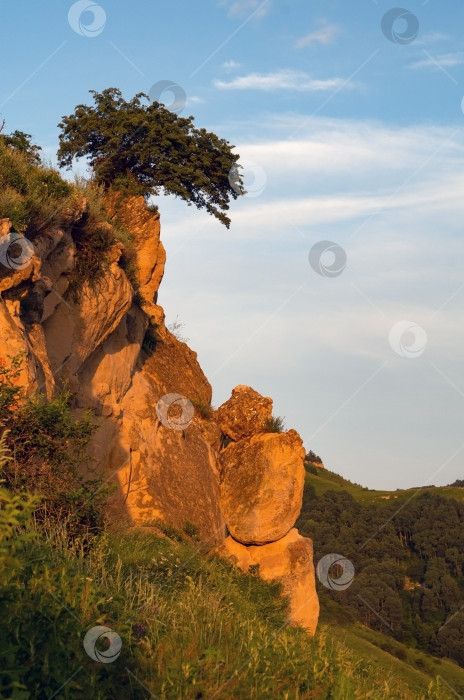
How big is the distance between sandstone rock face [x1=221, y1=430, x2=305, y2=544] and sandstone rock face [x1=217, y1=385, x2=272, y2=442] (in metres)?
0.46

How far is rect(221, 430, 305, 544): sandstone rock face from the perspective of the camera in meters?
22.9

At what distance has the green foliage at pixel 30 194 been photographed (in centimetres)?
1385

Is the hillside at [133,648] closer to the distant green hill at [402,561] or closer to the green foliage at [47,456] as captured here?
the green foliage at [47,456]

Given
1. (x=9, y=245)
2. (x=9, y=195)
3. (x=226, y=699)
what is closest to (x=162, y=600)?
(x=226, y=699)

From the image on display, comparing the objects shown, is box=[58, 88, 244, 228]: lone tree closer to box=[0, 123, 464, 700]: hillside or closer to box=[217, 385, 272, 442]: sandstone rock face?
box=[0, 123, 464, 700]: hillside

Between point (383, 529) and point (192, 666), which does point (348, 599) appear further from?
point (192, 666)

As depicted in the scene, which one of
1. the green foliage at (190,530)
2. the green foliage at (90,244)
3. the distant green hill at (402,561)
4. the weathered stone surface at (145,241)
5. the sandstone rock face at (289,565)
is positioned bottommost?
the green foliage at (190,530)

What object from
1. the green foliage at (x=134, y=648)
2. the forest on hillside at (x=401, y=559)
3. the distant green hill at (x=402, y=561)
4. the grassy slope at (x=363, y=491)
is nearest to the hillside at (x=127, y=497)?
the green foliage at (x=134, y=648)

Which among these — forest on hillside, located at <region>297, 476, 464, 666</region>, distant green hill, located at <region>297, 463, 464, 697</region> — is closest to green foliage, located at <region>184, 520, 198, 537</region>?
distant green hill, located at <region>297, 463, 464, 697</region>

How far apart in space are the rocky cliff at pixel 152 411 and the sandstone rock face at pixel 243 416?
34 millimetres

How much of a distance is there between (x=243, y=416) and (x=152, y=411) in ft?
14.0

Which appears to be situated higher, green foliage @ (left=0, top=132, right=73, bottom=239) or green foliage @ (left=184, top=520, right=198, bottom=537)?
green foliage @ (left=0, top=132, right=73, bottom=239)

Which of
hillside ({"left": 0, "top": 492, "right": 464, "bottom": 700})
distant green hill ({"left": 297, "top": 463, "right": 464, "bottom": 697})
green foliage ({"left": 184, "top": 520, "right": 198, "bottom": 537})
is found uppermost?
distant green hill ({"left": 297, "top": 463, "right": 464, "bottom": 697})

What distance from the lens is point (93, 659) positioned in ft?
21.8
